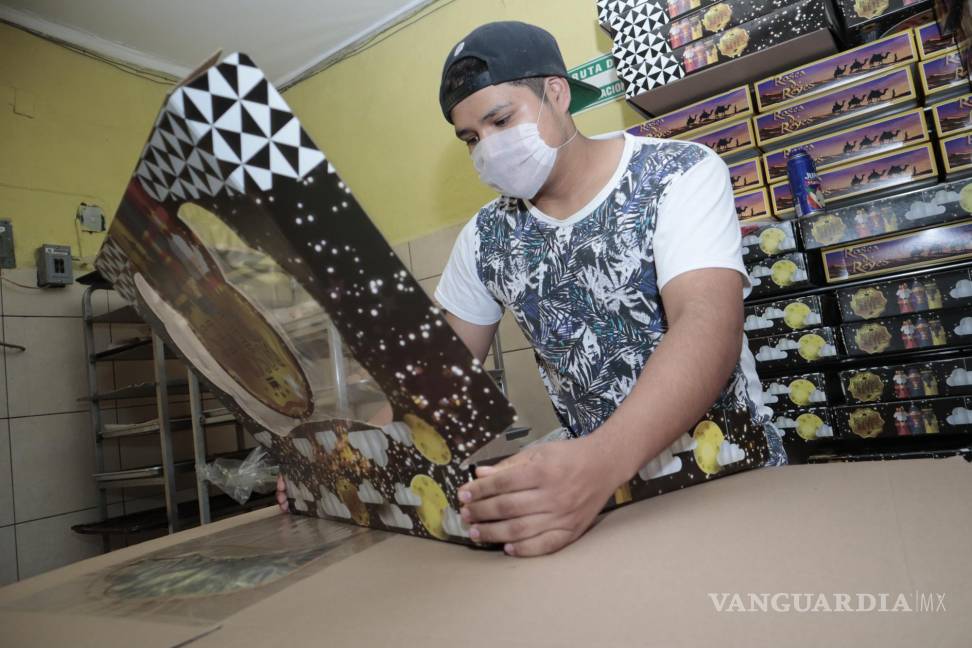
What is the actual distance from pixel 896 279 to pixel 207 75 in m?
1.62

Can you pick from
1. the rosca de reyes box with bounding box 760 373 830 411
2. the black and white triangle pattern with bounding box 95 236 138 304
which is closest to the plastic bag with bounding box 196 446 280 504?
the black and white triangle pattern with bounding box 95 236 138 304

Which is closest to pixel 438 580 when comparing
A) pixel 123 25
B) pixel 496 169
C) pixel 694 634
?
pixel 694 634

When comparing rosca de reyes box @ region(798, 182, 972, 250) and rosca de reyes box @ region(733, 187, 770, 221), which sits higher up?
rosca de reyes box @ region(733, 187, 770, 221)

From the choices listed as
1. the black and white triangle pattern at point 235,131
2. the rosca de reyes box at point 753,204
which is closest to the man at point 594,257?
the black and white triangle pattern at point 235,131

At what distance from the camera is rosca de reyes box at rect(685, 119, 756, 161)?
1708mm

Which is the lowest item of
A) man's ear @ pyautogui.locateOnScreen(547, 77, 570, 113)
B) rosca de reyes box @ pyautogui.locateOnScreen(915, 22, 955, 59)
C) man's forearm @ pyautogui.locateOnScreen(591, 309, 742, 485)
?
man's forearm @ pyautogui.locateOnScreen(591, 309, 742, 485)

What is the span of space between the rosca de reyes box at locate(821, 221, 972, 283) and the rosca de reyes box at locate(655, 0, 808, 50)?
26.9 inches

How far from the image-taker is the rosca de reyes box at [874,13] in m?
1.55

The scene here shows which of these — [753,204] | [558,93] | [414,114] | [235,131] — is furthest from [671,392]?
[414,114]

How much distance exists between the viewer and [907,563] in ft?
1.27

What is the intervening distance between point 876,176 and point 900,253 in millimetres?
213

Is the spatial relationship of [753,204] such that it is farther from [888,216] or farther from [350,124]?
[350,124]

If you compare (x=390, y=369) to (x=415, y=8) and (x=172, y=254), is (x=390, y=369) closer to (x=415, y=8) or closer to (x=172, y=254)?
(x=172, y=254)

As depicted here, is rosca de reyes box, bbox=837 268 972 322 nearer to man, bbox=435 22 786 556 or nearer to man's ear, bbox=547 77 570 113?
man, bbox=435 22 786 556
